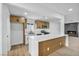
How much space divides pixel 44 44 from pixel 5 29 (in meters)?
1.07

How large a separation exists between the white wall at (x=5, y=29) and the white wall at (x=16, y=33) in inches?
4.3

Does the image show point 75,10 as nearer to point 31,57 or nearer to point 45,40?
point 45,40

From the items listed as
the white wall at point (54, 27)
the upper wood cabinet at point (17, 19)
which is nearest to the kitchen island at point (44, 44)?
the white wall at point (54, 27)

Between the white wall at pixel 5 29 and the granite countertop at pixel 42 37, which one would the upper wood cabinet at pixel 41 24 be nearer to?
the granite countertop at pixel 42 37

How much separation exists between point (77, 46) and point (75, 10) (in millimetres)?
1013

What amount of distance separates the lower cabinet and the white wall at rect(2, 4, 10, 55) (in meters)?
0.83

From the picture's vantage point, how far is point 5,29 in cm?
218

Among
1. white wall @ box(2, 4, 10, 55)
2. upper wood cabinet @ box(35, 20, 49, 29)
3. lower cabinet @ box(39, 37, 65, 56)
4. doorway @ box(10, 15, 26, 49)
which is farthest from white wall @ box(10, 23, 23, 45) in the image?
lower cabinet @ box(39, 37, 65, 56)

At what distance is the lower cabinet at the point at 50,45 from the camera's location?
241cm

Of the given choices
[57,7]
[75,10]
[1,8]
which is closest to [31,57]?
[1,8]

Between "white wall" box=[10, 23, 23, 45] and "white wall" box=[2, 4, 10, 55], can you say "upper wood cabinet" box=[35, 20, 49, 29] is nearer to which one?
"white wall" box=[10, 23, 23, 45]

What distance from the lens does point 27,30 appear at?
2463 mm

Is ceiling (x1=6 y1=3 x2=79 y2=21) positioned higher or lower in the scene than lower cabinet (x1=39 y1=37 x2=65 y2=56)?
higher

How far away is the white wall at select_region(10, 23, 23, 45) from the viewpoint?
2.31m
